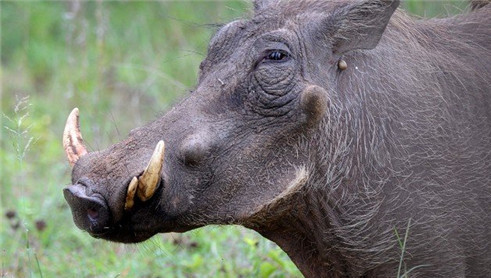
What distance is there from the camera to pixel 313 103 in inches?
125

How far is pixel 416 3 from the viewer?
7.05 meters

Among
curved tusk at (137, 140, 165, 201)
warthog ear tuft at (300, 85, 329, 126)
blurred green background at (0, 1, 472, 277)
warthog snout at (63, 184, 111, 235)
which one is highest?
warthog ear tuft at (300, 85, 329, 126)

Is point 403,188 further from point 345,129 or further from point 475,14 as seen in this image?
point 475,14

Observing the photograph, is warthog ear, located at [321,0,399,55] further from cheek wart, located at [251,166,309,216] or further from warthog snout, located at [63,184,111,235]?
warthog snout, located at [63,184,111,235]

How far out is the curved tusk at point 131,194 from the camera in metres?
2.91

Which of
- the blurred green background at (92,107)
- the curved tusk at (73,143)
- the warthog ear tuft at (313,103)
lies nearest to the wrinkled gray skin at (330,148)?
the warthog ear tuft at (313,103)

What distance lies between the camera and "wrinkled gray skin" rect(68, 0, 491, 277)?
3158 mm

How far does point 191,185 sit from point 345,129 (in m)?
0.60

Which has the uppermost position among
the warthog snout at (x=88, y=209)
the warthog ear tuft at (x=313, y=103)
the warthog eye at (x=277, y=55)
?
the warthog eye at (x=277, y=55)

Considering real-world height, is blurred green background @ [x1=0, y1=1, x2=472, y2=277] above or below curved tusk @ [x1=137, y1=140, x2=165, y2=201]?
below

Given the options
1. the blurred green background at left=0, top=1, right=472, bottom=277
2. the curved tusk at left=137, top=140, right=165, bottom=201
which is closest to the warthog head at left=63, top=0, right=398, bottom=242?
the curved tusk at left=137, top=140, right=165, bottom=201

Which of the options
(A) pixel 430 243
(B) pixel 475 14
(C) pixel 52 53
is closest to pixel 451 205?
(A) pixel 430 243

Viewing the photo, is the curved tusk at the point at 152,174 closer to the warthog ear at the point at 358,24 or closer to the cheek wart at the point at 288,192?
the cheek wart at the point at 288,192

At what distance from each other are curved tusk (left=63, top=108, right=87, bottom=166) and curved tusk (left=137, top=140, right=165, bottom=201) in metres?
0.33
